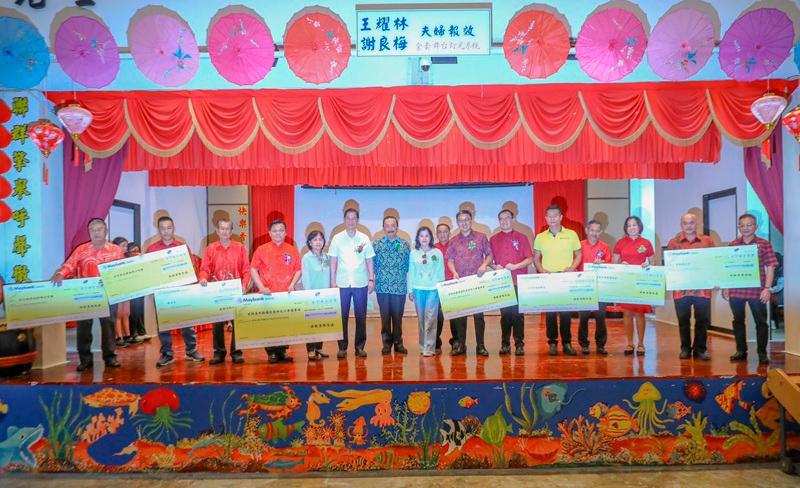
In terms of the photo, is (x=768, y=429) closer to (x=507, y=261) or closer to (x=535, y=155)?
(x=507, y=261)

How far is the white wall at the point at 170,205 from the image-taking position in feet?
22.1

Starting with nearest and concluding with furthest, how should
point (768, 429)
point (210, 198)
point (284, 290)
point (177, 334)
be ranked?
1. point (768, 429)
2. point (284, 290)
3. point (177, 334)
4. point (210, 198)

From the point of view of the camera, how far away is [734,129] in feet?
15.1

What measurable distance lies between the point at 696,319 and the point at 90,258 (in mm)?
5135

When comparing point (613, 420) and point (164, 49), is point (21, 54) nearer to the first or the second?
point (164, 49)

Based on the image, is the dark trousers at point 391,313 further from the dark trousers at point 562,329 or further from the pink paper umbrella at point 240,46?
the pink paper umbrella at point 240,46

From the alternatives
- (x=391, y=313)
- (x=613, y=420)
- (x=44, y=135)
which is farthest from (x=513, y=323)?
(x=44, y=135)

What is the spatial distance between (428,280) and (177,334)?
4338 mm

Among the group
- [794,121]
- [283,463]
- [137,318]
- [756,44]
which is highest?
[756,44]

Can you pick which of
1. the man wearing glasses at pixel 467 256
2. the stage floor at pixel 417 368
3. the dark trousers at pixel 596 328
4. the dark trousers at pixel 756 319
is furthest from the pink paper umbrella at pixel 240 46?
the dark trousers at pixel 756 319

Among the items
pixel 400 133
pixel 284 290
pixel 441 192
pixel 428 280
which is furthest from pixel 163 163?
pixel 441 192

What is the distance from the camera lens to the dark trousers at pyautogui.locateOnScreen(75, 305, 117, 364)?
171 inches

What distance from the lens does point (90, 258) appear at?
4.44 meters

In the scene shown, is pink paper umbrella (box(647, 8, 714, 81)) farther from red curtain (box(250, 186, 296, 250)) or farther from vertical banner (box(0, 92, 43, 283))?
red curtain (box(250, 186, 296, 250))
